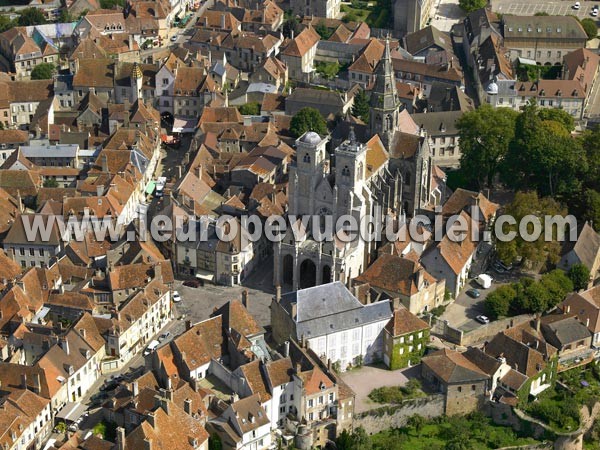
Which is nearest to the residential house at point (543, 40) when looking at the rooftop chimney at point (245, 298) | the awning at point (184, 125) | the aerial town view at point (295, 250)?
the aerial town view at point (295, 250)

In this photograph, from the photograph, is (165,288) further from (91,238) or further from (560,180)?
(560,180)

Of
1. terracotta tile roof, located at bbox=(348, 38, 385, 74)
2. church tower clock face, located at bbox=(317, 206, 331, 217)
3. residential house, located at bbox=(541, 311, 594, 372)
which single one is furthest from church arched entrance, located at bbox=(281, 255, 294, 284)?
terracotta tile roof, located at bbox=(348, 38, 385, 74)

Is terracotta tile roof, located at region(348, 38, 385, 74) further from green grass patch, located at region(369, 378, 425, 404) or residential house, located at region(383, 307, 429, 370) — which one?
green grass patch, located at region(369, 378, 425, 404)

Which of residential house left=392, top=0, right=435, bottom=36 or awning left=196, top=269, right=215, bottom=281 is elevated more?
residential house left=392, top=0, right=435, bottom=36

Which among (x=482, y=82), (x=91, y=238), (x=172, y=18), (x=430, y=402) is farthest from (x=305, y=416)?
(x=172, y=18)

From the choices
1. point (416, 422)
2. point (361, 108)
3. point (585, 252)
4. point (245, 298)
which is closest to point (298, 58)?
point (361, 108)

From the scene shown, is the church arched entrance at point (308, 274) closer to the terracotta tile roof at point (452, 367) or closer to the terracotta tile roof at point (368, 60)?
the terracotta tile roof at point (452, 367)
